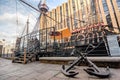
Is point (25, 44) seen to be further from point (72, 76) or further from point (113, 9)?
point (113, 9)

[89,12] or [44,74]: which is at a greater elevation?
[89,12]

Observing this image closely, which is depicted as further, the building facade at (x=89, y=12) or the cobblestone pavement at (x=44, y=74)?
the building facade at (x=89, y=12)

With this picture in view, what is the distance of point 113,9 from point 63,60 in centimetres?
2023

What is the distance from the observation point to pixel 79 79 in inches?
95.4

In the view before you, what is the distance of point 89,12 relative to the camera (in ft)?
71.0

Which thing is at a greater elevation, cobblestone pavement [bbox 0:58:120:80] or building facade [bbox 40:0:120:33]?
building facade [bbox 40:0:120:33]

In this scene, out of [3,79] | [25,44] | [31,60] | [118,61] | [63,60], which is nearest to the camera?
[3,79]

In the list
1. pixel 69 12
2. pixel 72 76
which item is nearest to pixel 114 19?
pixel 69 12

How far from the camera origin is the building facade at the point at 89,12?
61.5ft

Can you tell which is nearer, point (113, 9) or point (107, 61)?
point (107, 61)

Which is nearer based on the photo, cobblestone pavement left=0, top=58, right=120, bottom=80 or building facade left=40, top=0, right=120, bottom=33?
cobblestone pavement left=0, top=58, right=120, bottom=80

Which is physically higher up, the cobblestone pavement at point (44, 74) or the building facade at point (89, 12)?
the building facade at point (89, 12)

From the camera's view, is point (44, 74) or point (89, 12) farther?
point (89, 12)

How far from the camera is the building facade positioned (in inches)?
738
